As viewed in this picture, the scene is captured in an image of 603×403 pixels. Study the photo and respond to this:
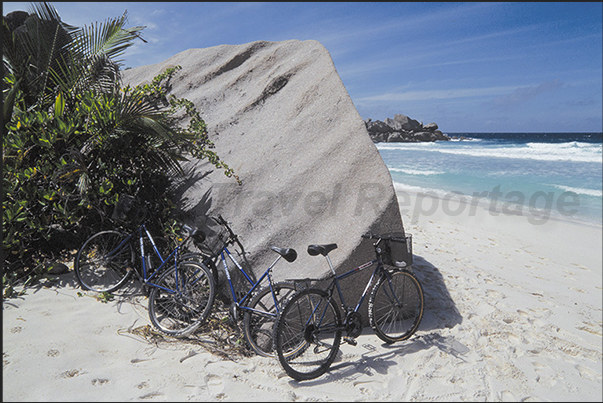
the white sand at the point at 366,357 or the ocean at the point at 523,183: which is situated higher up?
the white sand at the point at 366,357

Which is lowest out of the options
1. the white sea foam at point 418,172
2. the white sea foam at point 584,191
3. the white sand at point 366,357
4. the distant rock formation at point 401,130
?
the distant rock formation at point 401,130

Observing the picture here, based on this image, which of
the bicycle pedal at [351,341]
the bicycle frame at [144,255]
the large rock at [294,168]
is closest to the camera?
the bicycle pedal at [351,341]

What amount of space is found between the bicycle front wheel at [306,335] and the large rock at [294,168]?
18.2 inches

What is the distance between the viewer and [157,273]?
412 cm

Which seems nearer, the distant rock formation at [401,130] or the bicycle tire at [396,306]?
the bicycle tire at [396,306]

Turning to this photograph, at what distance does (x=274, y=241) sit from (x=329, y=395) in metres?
1.83

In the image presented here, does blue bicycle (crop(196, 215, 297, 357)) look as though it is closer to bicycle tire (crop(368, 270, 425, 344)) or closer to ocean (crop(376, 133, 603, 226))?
bicycle tire (crop(368, 270, 425, 344))

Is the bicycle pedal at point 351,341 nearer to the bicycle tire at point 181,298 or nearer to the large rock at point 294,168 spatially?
the large rock at point 294,168

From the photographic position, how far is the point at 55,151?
14.8ft

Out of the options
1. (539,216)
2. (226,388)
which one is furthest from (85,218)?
(539,216)

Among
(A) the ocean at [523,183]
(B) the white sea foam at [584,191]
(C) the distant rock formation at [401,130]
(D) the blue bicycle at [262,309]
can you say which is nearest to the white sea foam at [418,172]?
(A) the ocean at [523,183]

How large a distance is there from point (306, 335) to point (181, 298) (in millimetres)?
1348

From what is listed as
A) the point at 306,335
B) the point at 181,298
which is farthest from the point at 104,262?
the point at 306,335

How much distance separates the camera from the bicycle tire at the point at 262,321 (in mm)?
→ 3439
